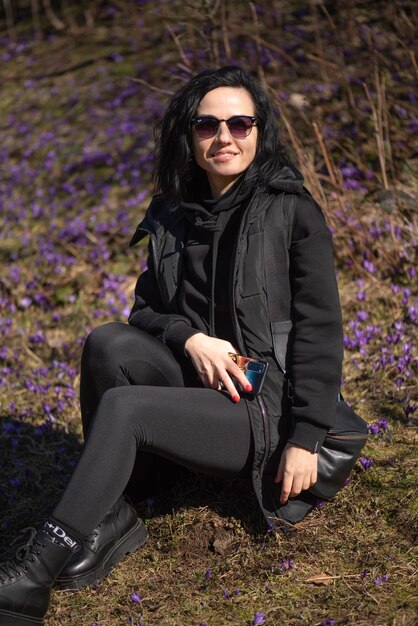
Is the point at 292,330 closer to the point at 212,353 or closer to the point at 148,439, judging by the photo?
the point at 212,353

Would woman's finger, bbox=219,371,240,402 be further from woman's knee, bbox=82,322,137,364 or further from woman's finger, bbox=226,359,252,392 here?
woman's knee, bbox=82,322,137,364

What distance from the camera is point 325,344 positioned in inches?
103

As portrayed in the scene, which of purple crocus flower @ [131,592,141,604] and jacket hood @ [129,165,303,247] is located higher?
jacket hood @ [129,165,303,247]

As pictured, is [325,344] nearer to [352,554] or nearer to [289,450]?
[289,450]

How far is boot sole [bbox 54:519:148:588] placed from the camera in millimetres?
2764

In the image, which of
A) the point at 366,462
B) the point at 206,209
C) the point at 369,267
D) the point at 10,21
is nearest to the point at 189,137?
the point at 206,209

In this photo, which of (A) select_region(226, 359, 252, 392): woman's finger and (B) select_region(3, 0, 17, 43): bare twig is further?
(B) select_region(3, 0, 17, 43): bare twig

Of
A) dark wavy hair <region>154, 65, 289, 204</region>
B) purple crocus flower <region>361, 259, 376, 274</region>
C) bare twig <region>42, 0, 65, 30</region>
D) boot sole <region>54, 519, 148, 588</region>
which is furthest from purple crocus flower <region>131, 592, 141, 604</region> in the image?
bare twig <region>42, 0, 65, 30</region>

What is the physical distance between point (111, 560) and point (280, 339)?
99cm

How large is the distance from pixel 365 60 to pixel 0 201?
3.32 metres

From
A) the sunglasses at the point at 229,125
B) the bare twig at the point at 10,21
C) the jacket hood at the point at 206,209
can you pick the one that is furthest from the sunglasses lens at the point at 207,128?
the bare twig at the point at 10,21

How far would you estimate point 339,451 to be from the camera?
8.97 feet

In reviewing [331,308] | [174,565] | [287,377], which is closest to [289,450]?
[287,377]

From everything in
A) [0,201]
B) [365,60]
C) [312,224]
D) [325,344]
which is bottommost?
[0,201]
